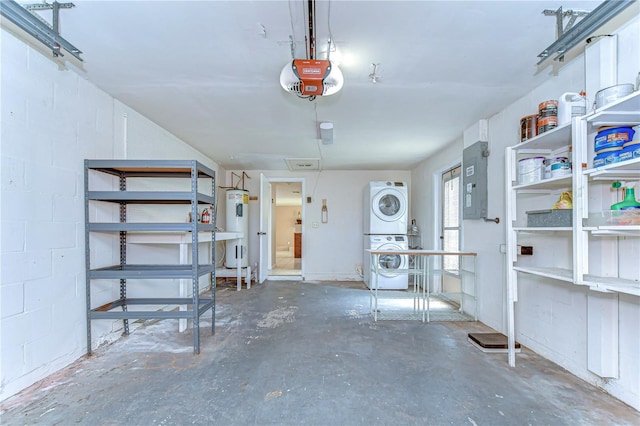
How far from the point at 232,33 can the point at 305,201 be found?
443cm

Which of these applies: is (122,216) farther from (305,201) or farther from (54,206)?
(305,201)

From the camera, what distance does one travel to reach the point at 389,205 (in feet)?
16.8

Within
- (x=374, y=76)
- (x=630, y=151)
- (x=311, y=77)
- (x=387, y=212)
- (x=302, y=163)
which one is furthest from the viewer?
(x=302, y=163)

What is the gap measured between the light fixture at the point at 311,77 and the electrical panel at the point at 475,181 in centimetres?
210

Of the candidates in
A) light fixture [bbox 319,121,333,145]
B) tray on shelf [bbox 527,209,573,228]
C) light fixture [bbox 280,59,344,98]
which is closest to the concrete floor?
tray on shelf [bbox 527,209,573,228]

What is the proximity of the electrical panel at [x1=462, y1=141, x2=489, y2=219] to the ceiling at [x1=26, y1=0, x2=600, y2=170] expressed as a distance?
37 centimetres

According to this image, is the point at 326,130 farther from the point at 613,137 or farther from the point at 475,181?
the point at 613,137

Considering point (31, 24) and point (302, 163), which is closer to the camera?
point (31, 24)

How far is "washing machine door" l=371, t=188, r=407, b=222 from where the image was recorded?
5062 mm

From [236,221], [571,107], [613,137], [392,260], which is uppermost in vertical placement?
[571,107]

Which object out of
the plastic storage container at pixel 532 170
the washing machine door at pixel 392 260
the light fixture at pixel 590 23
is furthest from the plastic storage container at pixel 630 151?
the washing machine door at pixel 392 260

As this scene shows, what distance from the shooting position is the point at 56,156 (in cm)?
216

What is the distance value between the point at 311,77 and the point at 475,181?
2426mm

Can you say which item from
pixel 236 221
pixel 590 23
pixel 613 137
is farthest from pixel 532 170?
pixel 236 221
